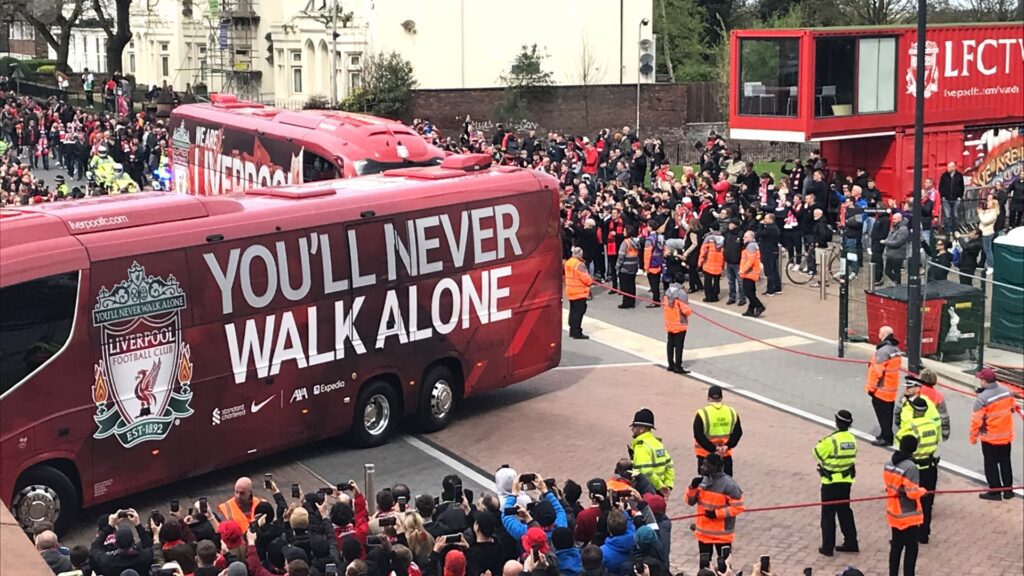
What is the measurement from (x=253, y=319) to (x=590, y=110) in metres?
39.6

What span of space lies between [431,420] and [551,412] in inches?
76.1

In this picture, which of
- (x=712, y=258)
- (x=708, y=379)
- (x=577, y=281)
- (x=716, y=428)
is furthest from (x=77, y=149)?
(x=716, y=428)

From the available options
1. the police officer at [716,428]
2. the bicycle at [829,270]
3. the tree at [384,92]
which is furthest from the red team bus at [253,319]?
the tree at [384,92]

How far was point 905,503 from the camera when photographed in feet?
43.6

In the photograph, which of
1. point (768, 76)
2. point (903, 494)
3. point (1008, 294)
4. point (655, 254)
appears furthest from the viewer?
point (768, 76)

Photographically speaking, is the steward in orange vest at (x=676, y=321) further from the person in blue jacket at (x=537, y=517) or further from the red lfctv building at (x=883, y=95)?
the red lfctv building at (x=883, y=95)

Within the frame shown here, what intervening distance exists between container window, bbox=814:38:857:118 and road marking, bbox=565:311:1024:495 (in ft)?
32.9

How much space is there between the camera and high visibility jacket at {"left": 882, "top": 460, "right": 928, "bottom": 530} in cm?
1322

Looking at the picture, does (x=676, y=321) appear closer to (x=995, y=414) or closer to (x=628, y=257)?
(x=628, y=257)

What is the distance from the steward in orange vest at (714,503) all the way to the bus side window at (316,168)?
1272 centimetres

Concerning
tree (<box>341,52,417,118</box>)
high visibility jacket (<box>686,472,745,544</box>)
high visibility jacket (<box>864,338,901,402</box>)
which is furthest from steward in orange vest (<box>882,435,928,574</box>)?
tree (<box>341,52,417,118</box>)

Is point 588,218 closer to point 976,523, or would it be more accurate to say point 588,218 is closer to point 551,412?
point 551,412

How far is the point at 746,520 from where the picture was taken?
15516 mm

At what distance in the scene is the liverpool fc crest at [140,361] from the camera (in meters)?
14.6
